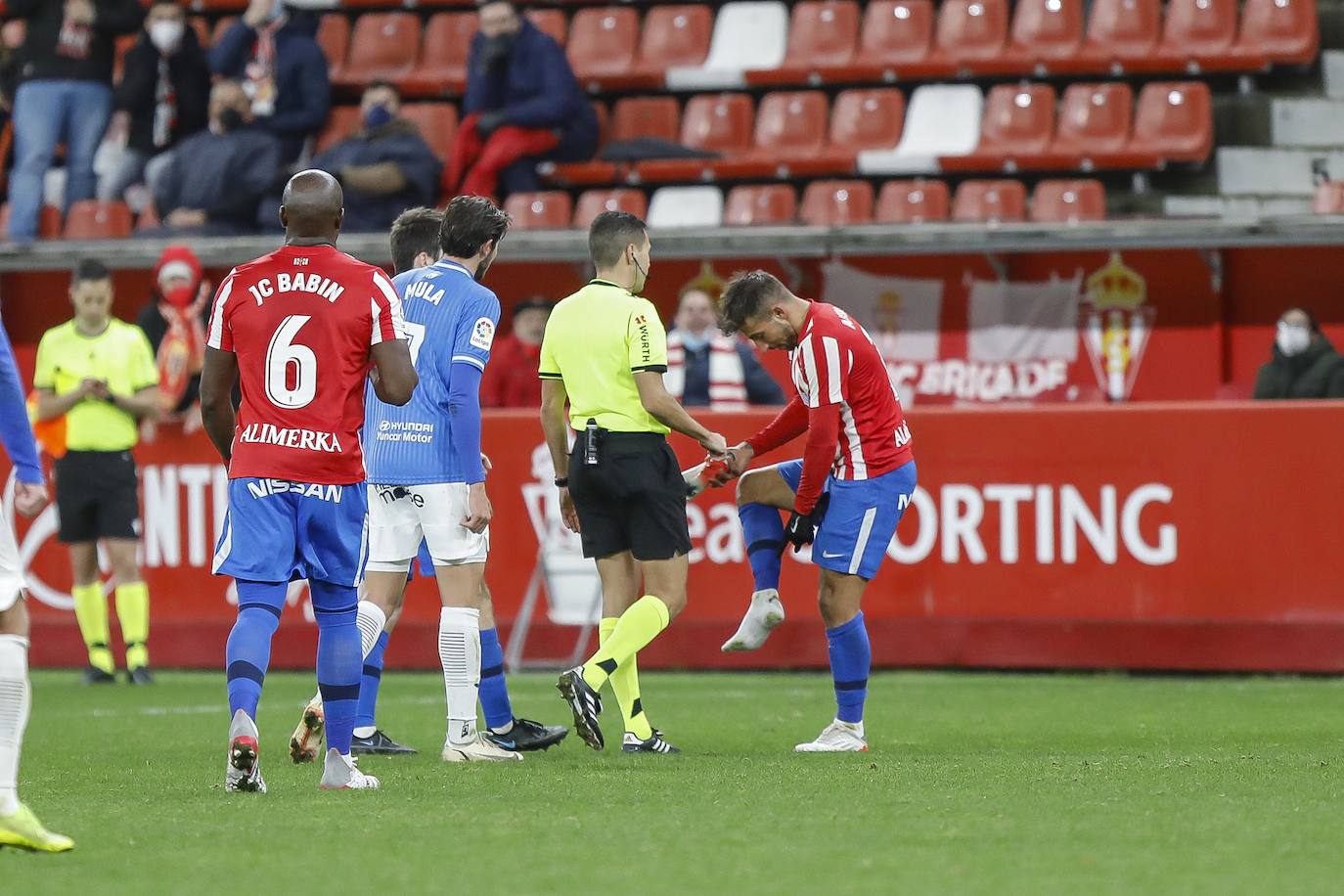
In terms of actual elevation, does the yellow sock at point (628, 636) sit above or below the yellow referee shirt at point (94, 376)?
below

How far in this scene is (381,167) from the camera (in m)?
16.9

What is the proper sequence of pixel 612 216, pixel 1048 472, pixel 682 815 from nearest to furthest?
pixel 682 815 → pixel 612 216 → pixel 1048 472

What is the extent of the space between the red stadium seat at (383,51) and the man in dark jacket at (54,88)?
1953 mm

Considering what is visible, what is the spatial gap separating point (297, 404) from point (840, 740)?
297 centimetres

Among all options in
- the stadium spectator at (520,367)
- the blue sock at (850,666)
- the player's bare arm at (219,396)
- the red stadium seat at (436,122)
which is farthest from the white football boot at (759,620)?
the red stadium seat at (436,122)

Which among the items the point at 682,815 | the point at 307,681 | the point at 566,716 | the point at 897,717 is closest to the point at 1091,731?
the point at 897,717

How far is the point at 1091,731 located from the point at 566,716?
2.69 metres

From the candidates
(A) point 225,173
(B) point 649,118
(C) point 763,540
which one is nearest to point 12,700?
(C) point 763,540

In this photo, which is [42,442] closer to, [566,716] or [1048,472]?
[566,716]

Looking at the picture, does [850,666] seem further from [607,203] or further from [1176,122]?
[1176,122]

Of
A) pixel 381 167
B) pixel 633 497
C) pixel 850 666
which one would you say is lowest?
pixel 850 666

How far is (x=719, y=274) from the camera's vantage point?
55.3 feet

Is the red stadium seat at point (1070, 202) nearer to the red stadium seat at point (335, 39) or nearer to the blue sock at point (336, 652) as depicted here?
the red stadium seat at point (335, 39)

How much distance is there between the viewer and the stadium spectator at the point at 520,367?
1469 centimetres
